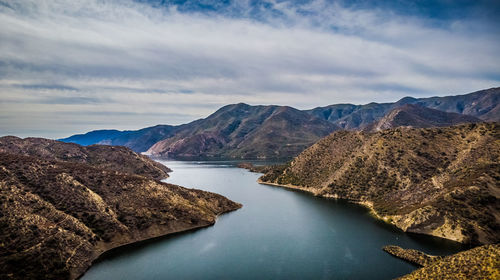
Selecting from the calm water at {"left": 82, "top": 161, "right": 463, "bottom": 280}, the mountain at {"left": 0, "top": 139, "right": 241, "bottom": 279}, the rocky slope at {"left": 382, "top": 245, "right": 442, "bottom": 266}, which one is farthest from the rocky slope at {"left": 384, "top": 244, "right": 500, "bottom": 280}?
the mountain at {"left": 0, "top": 139, "right": 241, "bottom": 279}

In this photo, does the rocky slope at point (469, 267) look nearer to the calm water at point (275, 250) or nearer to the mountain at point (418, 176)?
the calm water at point (275, 250)

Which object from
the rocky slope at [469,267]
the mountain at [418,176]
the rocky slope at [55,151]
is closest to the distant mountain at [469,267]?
the rocky slope at [469,267]

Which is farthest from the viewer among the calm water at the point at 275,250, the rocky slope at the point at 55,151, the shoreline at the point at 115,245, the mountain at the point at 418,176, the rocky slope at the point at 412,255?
the rocky slope at the point at 55,151

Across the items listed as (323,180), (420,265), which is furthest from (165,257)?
(323,180)

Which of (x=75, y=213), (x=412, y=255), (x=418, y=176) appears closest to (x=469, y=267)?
(x=412, y=255)

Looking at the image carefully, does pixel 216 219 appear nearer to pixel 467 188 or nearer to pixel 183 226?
pixel 183 226

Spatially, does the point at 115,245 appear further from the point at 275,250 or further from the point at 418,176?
the point at 418,176
